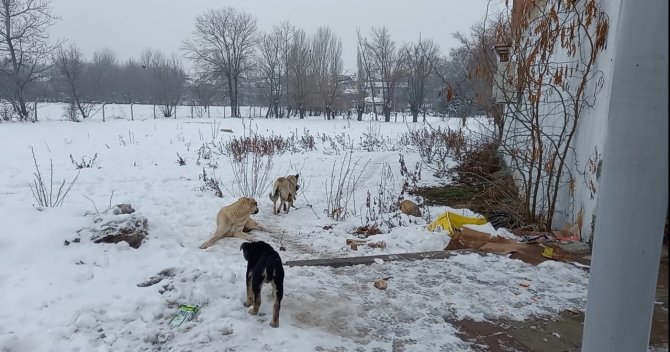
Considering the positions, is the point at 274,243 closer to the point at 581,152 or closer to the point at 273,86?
the point at 581,152

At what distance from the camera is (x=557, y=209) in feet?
20.5

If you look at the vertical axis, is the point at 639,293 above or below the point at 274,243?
above

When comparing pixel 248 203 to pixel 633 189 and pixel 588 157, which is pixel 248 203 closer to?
pixel 588 157

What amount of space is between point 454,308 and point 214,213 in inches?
179

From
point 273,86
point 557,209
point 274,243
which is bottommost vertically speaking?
point 274,243

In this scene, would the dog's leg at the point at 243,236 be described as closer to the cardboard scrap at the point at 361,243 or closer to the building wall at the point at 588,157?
the cardboard scrap at the point at 361,243

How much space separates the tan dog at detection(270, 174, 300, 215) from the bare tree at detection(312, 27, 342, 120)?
3752cm

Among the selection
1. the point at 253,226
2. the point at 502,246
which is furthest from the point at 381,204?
the point at 502,246

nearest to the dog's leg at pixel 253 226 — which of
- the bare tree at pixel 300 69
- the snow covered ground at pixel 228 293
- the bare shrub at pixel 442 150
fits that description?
the snow covered ground at pixel 228 293

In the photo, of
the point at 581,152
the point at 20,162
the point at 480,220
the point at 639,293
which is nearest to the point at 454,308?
the point at 639,293

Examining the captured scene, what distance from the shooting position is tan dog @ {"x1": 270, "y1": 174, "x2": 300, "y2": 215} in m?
7.44

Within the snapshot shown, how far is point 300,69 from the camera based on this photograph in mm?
46406

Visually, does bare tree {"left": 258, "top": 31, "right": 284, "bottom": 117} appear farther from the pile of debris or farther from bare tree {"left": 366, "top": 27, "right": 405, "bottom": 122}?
the pile of debris

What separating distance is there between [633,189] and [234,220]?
4.97 m
